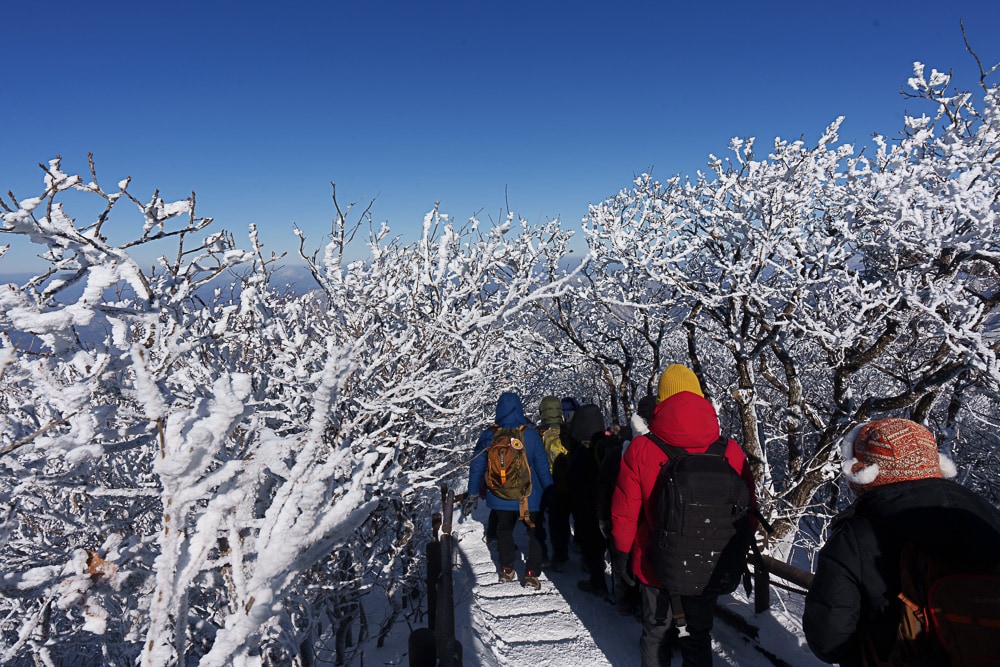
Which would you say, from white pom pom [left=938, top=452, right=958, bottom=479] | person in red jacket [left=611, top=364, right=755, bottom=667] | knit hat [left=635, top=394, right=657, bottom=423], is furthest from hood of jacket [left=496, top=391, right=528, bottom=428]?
white pom pom [left=938, top=452, right=958, bottom=479]

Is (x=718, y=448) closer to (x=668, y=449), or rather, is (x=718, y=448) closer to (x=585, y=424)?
(x=668, y=449)

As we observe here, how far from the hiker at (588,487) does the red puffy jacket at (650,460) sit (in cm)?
140

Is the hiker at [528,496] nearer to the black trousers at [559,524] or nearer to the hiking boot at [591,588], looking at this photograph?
the hiking boot at [591,588]

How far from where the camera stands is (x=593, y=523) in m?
4.29

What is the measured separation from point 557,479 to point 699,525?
8.24 ft

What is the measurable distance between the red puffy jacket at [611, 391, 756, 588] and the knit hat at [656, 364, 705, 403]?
0.43 metres

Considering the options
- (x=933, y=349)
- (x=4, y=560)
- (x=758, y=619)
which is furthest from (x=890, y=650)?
(x=933, y=349)

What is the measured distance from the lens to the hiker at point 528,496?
171 inches

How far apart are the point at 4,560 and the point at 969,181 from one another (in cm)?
740

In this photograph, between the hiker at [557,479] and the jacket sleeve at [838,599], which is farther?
the hiker at [557,479]

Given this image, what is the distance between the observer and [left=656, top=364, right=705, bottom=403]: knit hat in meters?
3.20

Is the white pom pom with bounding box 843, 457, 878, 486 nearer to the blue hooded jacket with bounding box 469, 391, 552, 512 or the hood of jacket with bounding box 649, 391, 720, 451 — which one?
the hood of jacket with bounding box 649, 391, 720, 451

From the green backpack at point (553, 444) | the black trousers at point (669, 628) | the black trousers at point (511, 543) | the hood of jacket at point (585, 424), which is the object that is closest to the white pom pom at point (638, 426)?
the black trousers at point (669, 628)

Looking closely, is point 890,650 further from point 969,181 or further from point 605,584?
point 969,181
